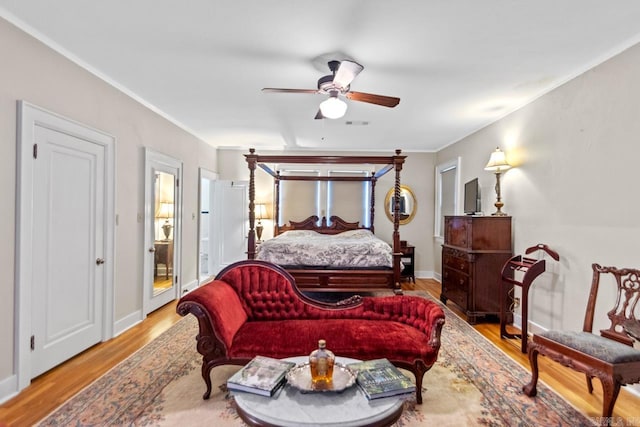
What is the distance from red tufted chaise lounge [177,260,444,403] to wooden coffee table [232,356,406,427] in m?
0.70

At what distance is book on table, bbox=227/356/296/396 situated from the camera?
157 cm

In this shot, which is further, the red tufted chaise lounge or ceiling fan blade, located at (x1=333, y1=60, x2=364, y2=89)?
ceiling fan blade, located at (x1=333, y1=60, x2=364, y2=89)

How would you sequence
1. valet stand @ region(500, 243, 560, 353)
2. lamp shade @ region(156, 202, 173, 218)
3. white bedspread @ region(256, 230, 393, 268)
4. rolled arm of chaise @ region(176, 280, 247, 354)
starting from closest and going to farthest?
rolled arm of chaise @ region(176, 280, 247, 354)
valet stand @ region(500, 243, 560, 353)
white bedspread @ region(256, 230, 393, 268)
lamp shade @ region(156, 202, 173, 218)

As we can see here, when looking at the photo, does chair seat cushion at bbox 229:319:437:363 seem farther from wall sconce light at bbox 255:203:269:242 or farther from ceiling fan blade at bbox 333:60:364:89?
wall sconce light at bbox 255:203:269:242

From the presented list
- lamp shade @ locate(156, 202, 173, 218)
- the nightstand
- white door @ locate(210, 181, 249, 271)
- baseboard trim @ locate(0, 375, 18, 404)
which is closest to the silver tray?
baseboard trim @ locate(0, 375, 18, 404)

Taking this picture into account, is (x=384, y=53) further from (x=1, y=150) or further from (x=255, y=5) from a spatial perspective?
(x=1, y=150)

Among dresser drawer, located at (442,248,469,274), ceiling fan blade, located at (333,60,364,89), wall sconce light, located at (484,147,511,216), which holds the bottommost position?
dresser drawer, located at (442,248,469,274)

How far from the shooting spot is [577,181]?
10.1 ft

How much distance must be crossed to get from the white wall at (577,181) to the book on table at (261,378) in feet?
9.18

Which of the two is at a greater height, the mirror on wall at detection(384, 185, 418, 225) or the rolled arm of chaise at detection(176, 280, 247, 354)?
the mirror on wall at detection(384, 185, 418, 225)

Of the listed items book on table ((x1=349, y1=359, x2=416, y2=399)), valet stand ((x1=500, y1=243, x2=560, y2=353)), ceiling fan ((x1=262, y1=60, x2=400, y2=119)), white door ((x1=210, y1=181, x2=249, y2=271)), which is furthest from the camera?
white door ((x1=210, y1=181, x2=249, y2=271))

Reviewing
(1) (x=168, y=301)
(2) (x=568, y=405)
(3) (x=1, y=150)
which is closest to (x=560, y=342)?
(2) (x=568, y=405)

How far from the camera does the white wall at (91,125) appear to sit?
231 centimetres

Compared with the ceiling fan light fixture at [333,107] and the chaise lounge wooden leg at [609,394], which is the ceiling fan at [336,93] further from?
the chaise lounge wooden leg at [609,394]
